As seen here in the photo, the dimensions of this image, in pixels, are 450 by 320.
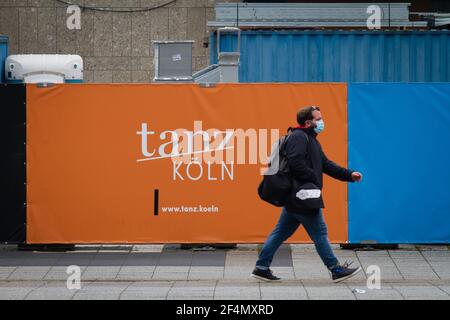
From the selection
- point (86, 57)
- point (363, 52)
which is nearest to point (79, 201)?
point (363, 52)

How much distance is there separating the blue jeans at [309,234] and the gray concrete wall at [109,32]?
1198cm

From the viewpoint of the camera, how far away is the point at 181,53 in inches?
510

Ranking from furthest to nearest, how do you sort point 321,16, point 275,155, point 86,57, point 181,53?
point 86,57 < point 321,16 < point 181,53 < point 275,155

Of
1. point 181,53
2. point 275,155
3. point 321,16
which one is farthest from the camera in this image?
point 321,16

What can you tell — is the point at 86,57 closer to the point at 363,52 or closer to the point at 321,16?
the point at 321,16

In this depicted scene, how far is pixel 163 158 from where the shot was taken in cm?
1103

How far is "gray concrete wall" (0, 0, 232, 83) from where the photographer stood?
20.5m

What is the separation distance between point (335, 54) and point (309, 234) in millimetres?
7379

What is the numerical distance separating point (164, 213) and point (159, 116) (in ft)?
4.08

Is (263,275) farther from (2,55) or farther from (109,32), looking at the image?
(109,32)

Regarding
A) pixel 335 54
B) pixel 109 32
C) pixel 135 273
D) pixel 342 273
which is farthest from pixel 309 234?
pixel 109 32

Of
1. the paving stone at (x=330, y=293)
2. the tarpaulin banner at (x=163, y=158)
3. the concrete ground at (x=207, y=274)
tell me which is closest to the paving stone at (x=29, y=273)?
the concrete ground at (x=207, y=274)

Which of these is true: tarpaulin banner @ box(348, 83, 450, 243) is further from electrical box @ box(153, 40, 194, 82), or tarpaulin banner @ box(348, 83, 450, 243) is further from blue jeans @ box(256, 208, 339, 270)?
electrical box @ box(153, 40, 194, 82)

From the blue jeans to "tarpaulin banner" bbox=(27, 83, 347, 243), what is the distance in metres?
2.06
